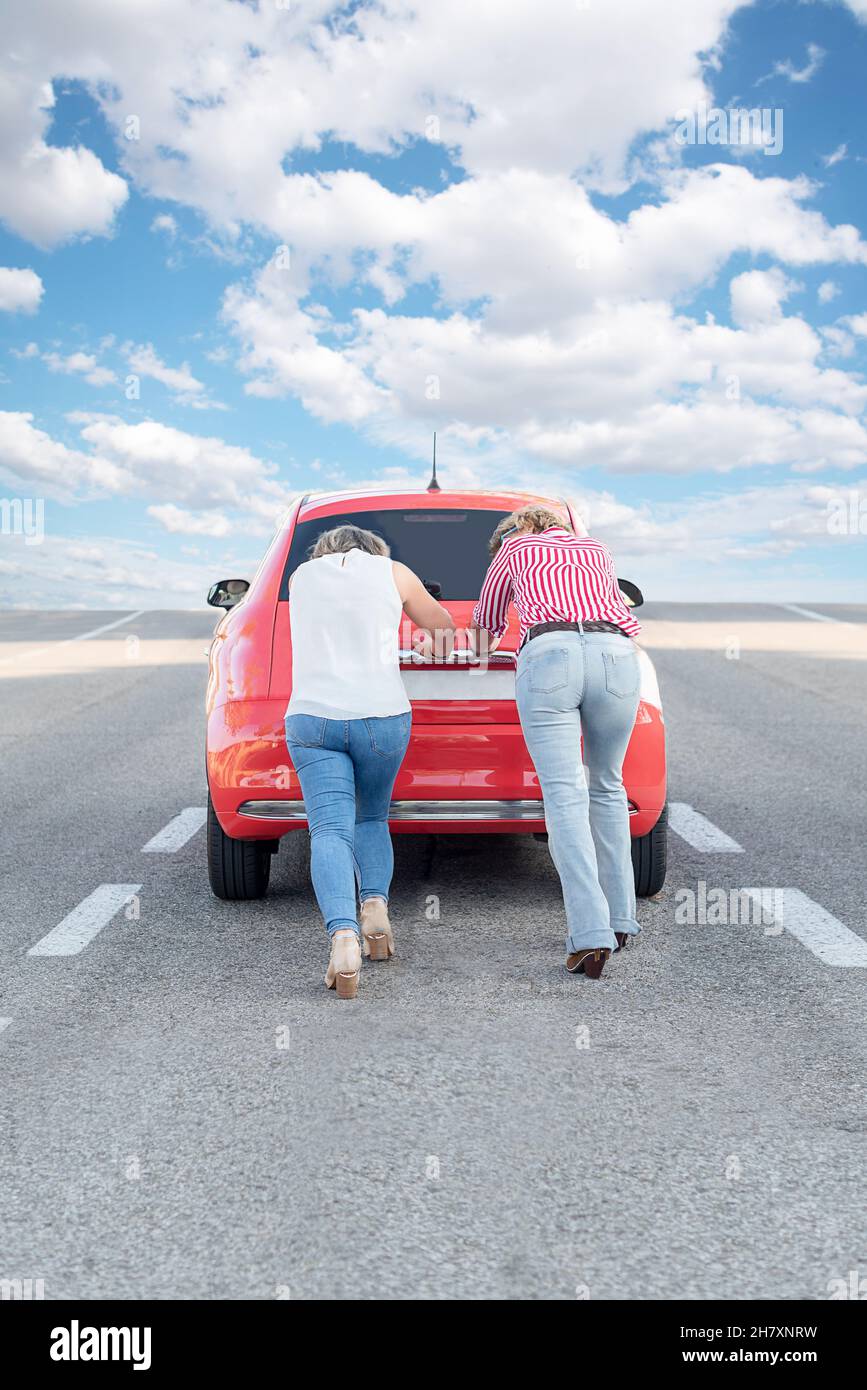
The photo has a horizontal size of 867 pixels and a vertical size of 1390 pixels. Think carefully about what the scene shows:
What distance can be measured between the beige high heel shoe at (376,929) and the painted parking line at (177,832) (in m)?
2.26

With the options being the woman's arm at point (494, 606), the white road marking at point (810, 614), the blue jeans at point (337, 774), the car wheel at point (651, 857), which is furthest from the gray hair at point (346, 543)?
the white road marking at point (810, 614)

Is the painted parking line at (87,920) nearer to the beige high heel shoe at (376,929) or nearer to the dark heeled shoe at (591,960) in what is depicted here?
the beige high heel shoe at (376,929)

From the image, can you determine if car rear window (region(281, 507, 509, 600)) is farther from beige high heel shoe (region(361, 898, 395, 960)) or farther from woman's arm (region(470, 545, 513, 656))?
beige high heel shoe (region(361, 898, 395, 960))

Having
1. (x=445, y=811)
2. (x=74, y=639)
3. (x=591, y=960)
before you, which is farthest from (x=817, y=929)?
(x=74, y=639)

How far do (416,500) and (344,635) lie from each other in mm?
1556

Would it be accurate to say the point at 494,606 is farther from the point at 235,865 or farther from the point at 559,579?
the point at 235,865

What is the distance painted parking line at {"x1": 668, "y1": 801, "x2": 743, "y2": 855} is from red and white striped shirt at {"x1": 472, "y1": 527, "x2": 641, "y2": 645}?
2377 millimetres

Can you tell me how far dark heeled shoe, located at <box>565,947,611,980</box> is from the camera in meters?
4.74

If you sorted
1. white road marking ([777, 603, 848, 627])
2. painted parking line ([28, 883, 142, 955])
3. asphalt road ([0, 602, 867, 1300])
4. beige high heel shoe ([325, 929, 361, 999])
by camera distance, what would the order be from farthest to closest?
1. white road marking ([777, 603, 848, 627])
2. painted parking line ([28, 883, 142, 955])
3. beige high heel shoe ([325, 929, 361, 999])
4. asphalt road ([0, 602, 867, 1300])

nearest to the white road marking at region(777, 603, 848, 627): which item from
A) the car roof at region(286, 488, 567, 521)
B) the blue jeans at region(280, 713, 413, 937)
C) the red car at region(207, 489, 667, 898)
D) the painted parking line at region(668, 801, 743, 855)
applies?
the painted parking line at region(668, 801, 743, 855)

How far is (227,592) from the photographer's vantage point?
6711 millimetres

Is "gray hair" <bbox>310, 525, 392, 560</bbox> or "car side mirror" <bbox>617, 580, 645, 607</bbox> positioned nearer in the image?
"gray hair" <bbox>310, 525, 392, 560</bbox>

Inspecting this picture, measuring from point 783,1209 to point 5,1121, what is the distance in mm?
1905
